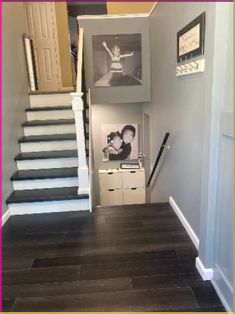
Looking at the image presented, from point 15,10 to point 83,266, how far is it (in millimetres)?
3456

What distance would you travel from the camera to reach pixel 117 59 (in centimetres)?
434

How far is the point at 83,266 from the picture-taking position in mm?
2086

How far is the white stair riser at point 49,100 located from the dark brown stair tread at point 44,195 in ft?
5.33

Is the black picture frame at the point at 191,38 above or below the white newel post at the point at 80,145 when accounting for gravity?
above

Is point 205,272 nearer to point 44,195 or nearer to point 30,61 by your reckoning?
point 44,195

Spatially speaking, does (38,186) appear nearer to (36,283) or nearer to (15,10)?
(36,283)

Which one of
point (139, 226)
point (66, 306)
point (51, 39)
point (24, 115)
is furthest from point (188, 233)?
point (51, 39)

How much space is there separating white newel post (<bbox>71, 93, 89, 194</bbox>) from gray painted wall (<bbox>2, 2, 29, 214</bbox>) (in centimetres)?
82

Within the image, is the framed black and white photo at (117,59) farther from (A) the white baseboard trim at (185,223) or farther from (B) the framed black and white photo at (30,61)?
(A) the white baseboard trim at (185,223)

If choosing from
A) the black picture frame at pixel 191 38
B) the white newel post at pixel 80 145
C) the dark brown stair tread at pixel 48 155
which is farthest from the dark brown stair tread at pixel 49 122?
the black picture frame at pixel 191 38

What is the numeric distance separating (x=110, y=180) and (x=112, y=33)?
113 inches

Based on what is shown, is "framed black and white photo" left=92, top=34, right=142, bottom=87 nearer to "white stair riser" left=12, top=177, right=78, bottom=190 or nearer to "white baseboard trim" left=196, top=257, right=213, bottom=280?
"white stair riser" left=12, top=177, right=78, bottom=190

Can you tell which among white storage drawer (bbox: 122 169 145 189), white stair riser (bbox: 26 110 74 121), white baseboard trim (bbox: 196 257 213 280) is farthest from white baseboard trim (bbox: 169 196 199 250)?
white storage drawer (bbox: 122 169 145 189)

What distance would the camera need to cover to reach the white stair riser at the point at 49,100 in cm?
421
